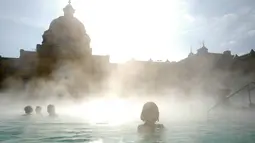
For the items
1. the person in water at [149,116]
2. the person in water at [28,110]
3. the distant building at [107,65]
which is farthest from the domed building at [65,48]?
the person in water at [149,116]

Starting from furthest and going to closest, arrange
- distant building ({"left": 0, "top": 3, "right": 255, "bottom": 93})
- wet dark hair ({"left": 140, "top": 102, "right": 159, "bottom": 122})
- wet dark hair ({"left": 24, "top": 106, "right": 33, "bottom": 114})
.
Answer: distant building ({"left": 0, "top": 3, "right": 255, "bottom": 93}) → wet dark hair ({"left": 24, "top": 106, "right": 33, "bottom": 114}) → wet dark hair ({"left": 140, "top": 102, "right": 159, "bottom": 122})

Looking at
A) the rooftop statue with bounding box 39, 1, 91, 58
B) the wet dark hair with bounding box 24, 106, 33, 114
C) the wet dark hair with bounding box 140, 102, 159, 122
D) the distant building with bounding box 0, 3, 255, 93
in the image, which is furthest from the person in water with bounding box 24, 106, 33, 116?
the rooftop statue with bounding box 39, 1, 91, 58

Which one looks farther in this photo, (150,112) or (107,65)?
(107,65)

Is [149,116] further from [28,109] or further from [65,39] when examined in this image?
[65,39]

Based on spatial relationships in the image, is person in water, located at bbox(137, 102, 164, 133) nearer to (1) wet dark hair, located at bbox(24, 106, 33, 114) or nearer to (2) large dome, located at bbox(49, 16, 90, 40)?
(1) wet dark hair, located at bbox(24, 106, 33, 114)

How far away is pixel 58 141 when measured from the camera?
10273mm

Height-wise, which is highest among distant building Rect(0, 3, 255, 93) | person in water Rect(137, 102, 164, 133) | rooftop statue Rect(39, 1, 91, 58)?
rooftop statue Rect(39, 1, 91, 58)

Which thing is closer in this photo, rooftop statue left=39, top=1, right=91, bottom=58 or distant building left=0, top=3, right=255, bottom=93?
distant building left=0, top=3, right=255, bottom=93

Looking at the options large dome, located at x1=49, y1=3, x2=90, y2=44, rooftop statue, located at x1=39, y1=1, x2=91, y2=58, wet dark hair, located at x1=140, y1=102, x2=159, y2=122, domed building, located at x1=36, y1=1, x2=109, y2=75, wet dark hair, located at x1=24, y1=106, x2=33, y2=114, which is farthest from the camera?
large dome, located at x1=49, y1=3, x2=90, y2=44

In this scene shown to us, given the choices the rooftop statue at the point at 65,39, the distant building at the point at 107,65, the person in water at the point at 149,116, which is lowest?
the person in water at the point at 149,116

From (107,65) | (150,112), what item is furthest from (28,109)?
(107,65)

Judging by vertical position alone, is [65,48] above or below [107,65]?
above

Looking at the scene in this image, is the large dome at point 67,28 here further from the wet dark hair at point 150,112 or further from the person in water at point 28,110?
the wet dark hair at point 150,112

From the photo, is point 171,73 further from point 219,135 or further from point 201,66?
point 219,135
